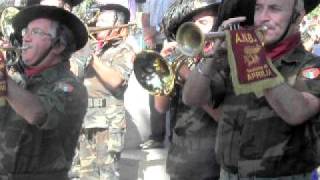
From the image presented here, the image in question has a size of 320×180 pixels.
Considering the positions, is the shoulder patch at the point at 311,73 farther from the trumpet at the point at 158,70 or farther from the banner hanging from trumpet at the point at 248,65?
the trumpet at the point at 158,70

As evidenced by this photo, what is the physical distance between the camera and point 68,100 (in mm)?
4125

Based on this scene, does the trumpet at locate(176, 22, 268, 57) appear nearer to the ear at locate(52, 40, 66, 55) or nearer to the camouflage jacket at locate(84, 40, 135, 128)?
the ear at locate(52, 40, 66, 55)

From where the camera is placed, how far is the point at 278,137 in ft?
10.8

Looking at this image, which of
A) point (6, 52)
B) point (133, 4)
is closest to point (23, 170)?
point (6, 52)

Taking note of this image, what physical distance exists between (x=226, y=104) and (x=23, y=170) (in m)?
1.39

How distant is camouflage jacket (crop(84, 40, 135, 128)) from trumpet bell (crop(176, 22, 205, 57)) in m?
3.28

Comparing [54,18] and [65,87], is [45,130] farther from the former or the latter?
[54,18]

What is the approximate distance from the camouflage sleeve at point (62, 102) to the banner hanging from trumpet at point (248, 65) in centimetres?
142

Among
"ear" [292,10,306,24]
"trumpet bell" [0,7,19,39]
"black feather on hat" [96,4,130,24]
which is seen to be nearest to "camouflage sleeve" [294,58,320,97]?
"ear" [292,10,306,24]

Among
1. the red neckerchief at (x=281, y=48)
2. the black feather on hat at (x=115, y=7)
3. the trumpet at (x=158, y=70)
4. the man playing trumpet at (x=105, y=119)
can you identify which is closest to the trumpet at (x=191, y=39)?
the red neckerchief at (x=281, y=48)

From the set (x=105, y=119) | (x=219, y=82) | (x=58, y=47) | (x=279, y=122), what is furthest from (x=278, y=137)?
(x=105, y=119)

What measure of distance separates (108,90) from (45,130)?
9.09 feet

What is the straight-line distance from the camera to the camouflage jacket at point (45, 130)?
4039mm

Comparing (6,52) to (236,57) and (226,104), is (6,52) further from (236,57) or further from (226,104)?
(236,57)
